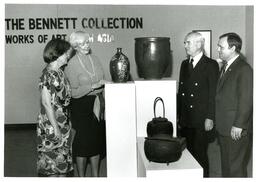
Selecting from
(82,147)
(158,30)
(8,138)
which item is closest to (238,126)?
(82,147)

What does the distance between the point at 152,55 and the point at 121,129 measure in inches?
22.3

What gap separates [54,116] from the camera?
2.60 metres

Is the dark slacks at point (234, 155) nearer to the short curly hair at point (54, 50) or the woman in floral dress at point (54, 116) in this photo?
the woman in floral dress at point (54, 116)

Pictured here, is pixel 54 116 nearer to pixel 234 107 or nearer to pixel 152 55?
pixel 152 55

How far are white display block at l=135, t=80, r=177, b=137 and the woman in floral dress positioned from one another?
501 mm

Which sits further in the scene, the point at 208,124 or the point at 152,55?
the point at 208,124

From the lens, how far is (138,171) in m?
2.59

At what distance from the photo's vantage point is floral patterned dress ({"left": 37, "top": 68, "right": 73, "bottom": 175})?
2590 mm

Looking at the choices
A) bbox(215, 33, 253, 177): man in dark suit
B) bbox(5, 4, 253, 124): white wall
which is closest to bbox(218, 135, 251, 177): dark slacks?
bbox(215, 33, 253, 177): man in dark suit

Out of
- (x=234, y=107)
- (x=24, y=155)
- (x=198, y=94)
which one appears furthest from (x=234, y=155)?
(x=24, y=155)

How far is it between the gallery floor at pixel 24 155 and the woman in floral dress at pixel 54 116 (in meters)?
0.73

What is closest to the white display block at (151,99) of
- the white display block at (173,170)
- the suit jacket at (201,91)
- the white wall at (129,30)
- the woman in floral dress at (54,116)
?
the suit jacket at (201,91)

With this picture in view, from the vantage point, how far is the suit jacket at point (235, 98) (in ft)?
8.68

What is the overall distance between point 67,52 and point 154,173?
41.9 inches
